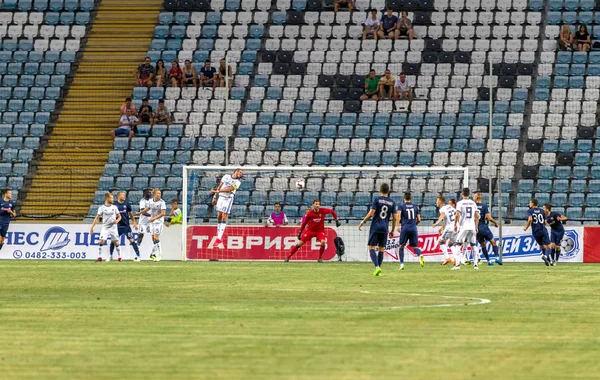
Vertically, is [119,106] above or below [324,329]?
above

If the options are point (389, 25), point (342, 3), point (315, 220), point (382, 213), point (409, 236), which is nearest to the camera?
point (382, 213)

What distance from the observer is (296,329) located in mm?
14727

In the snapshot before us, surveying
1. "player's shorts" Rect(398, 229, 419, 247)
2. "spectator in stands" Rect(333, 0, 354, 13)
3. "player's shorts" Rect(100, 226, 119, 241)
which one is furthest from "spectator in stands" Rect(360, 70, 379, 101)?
"player's shorts" Rect(100, 226, 119, 241)

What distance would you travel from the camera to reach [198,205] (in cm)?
4209

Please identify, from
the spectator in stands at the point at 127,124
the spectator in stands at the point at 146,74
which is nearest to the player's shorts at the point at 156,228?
the spectator in stands at the point at 127,124

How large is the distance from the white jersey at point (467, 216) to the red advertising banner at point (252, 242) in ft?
21.8

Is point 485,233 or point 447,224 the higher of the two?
point 447,224

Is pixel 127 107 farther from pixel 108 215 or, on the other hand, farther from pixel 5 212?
pixel 108 215

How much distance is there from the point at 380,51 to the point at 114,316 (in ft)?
111

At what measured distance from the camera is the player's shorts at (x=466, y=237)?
35.0 meters

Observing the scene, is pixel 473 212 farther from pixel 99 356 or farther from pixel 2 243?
pixel 99 356

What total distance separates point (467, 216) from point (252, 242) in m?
8.35

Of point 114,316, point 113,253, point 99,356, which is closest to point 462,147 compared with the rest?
point 113,253

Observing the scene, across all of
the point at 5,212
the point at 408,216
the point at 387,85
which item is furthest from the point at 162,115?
the point at 408,216
